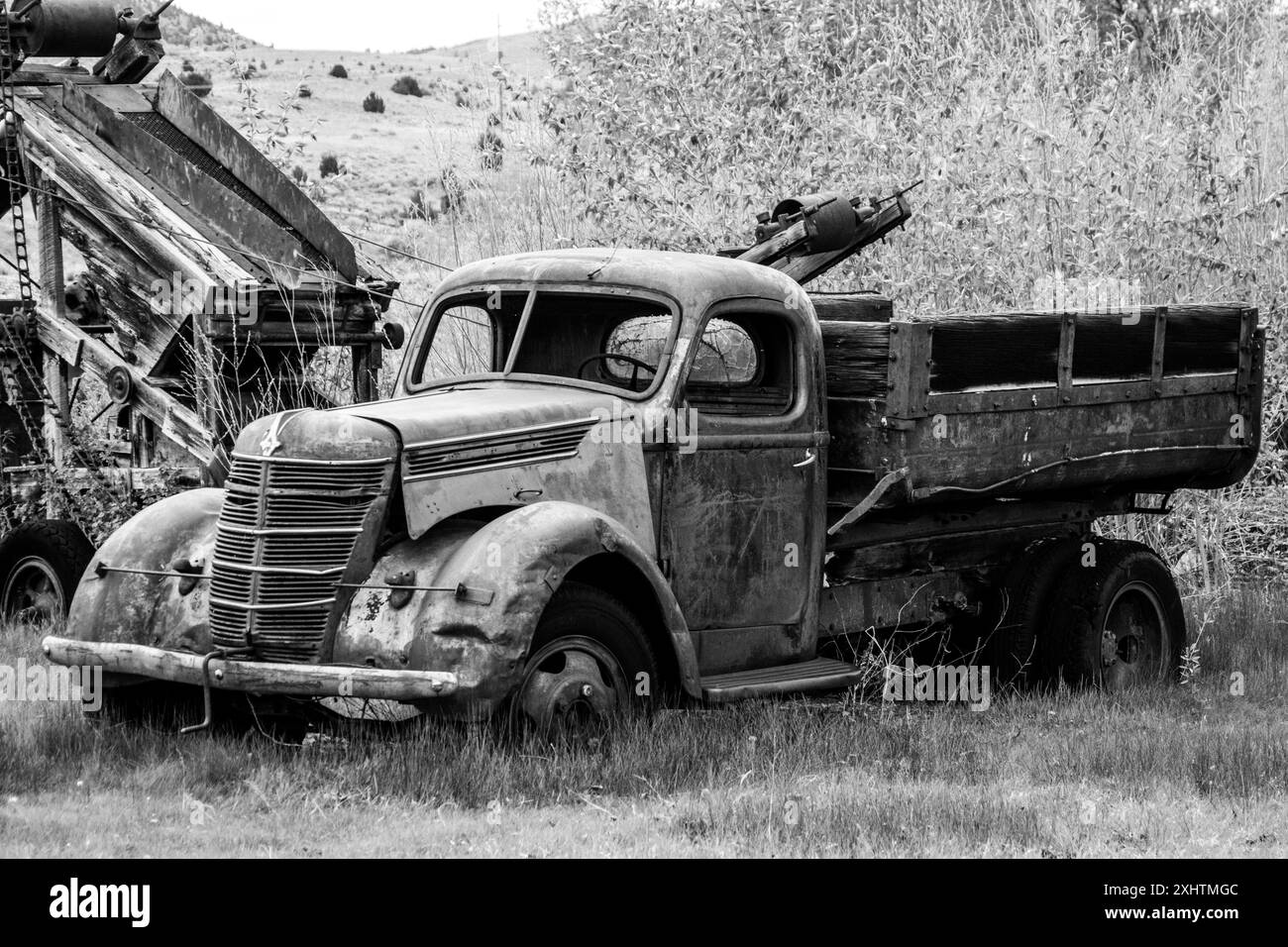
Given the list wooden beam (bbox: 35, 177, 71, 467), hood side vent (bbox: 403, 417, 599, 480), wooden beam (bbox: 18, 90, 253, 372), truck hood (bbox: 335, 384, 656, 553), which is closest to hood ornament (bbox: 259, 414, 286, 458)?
truck hood (bbox: 335, 384, 656, 553)

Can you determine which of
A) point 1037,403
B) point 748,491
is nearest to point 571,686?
point 748,491

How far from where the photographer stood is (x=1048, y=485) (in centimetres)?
804

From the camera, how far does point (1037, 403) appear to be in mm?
7789

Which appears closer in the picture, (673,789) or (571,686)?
(673,789)

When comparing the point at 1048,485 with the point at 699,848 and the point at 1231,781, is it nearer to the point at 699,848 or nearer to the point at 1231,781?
the point at 1231,781

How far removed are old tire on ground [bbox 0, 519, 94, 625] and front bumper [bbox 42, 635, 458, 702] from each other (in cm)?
282

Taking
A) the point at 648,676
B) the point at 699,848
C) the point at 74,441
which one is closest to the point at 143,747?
the point at 648,676

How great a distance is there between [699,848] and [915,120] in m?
8.87

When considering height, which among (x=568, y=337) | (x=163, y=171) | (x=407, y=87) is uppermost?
(x=407, y=87)

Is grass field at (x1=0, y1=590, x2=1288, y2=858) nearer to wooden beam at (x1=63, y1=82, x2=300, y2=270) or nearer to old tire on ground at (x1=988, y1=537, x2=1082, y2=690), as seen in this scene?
old tire on ground at (x1=988, y1=537, x2=1082, y2=690)

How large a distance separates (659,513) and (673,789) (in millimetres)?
1240

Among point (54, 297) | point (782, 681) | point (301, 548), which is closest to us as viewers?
point (301, 548)

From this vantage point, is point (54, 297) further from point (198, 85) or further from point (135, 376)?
point (198, 85)

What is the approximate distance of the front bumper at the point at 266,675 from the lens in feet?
18.7
